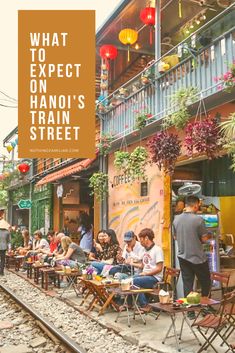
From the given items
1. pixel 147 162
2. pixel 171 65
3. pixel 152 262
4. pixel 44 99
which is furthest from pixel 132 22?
pixel 152 262

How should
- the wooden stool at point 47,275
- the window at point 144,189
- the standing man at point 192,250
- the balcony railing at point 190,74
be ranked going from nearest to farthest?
the standing man at point 192,250, the balcony railing at point 190,74, the wooden stool at point 47,275, the window at point 144,189

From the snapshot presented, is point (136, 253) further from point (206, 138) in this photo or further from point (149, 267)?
point (206, 138)

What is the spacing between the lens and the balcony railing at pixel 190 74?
7.95 m

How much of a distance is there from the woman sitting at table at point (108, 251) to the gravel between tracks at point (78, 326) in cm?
100

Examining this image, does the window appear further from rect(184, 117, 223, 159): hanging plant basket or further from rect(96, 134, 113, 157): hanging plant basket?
rect(184, 117, 223, 159): hanging plant basket

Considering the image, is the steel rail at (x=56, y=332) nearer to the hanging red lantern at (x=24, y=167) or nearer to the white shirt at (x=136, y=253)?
the white shirt at (x=136, y=253)

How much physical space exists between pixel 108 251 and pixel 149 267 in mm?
1993

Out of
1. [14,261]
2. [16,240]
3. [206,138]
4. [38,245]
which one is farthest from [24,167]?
[206,138]

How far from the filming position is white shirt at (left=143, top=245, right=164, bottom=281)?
290 inches

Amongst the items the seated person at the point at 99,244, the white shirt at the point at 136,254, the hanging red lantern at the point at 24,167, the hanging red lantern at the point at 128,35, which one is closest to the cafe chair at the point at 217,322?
the white shirt at the point at 136,254

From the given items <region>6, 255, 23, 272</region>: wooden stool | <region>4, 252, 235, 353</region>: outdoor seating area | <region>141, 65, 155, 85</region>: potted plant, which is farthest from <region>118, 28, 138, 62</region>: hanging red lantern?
<region>6, 255, 23, 272</region>: wooden stool

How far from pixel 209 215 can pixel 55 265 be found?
4.72 m

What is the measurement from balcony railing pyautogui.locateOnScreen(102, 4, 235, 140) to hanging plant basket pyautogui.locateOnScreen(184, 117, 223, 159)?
0.99m

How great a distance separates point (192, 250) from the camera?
270 inches
